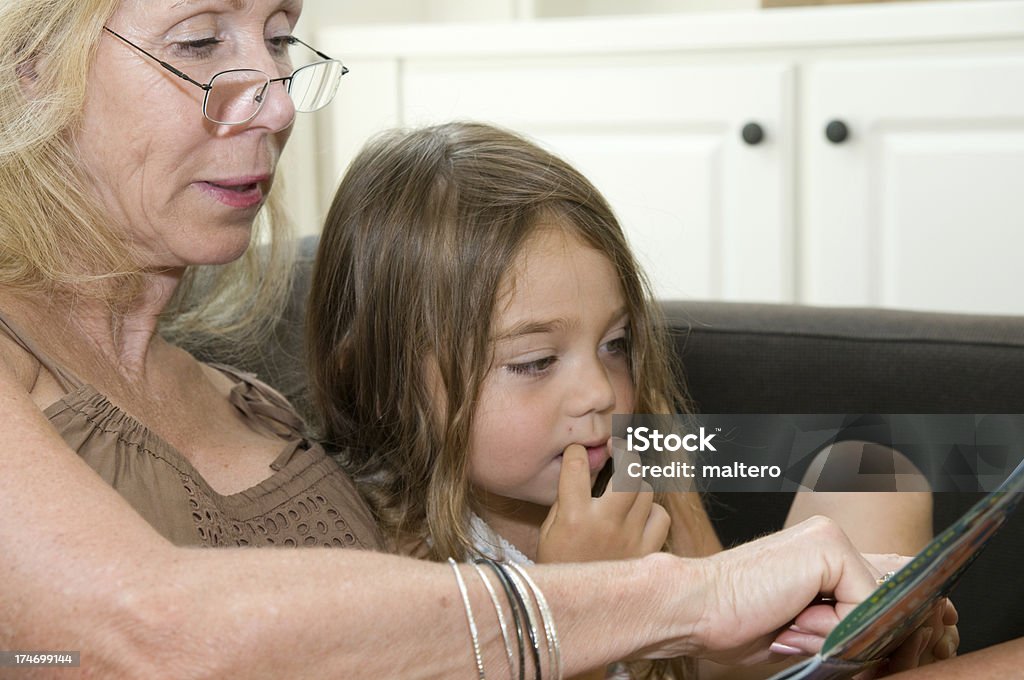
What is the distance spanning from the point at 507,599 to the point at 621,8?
2529mm

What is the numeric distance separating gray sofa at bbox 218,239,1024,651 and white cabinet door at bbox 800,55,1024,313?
99cm

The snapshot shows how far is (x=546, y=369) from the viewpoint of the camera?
114 centimetres

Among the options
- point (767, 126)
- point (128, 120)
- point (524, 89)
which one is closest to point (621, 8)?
point (524, 89)

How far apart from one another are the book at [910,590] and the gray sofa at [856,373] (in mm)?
622

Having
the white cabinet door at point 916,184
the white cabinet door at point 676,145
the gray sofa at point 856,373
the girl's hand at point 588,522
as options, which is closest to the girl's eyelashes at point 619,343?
the girl's hand at point 588,522

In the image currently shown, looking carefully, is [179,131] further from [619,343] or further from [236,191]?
[619,343]

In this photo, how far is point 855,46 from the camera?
234cm

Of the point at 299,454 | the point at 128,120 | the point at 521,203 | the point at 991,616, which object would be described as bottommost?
the point at 991,616

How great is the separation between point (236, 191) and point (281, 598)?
0.47 meters

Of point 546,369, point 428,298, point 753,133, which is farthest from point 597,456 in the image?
point 753,133

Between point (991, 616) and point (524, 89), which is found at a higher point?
point (524, 89)

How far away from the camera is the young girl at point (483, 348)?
1128 millimetres

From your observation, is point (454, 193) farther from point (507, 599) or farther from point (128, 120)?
point (507, 599)

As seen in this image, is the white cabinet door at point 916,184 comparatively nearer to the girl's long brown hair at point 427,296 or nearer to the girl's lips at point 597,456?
the girl's long brown hair at point 427,296
